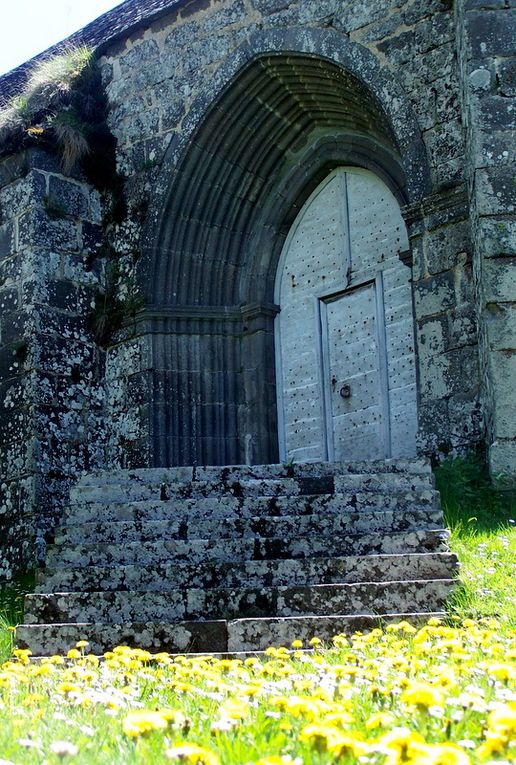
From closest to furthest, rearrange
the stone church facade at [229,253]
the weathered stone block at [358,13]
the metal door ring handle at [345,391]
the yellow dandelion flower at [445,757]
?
the yellow dandelion flower at [445,757] → the weathered stone block at [358,13] → the stone church facade at [229,253] → the metal door ring handle at [345,391]

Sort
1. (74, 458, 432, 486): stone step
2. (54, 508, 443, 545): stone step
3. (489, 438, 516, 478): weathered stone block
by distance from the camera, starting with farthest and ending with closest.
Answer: (489, 438, 516, 478): weathered stone block < (74, 458, 432, 486): stone step < (54, 508, 443, 545): stone step

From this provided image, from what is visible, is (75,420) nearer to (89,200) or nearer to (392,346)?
(89,200)

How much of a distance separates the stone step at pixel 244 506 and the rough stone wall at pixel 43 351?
8.61 feet

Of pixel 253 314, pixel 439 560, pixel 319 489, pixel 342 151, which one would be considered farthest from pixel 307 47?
pixel 439 560

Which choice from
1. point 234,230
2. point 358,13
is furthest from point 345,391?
point 358,13

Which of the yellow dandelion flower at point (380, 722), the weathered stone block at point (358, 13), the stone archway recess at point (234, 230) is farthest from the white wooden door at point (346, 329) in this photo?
the yellow dandelion flower at point (380, 722)

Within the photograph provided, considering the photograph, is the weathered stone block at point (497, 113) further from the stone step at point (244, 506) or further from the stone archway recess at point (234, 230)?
the stone step at point (244, 506)

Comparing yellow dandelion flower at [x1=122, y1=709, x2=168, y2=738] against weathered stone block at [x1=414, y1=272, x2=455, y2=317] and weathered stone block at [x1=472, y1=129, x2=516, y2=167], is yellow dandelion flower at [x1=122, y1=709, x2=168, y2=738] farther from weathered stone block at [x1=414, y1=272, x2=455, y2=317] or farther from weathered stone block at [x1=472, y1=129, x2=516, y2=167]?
weathered stone block at [x1=414, y1=272, x2=455, y2=317]

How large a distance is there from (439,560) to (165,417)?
461cm

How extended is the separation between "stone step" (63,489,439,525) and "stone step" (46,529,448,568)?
313 millimetres

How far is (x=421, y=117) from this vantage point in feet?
27.3

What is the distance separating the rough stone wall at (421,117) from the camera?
782cm

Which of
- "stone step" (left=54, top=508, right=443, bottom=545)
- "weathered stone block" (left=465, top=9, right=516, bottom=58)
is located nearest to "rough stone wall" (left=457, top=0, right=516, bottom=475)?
"weathered stone block" (left=465, top=9, right=516, bottom=58)

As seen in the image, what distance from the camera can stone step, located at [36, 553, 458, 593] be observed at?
529 cm
